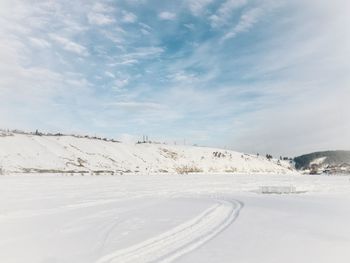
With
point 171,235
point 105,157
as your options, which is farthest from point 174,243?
point 105,157

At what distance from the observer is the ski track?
381 inches

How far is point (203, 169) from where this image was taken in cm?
14225

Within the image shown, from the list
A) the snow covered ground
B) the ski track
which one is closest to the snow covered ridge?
the snow covered ground

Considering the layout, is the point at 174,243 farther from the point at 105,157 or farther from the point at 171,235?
the point at 105,157

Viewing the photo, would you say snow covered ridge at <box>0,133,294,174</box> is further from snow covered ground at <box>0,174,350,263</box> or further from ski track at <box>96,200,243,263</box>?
ski track at <box>96,200,243,263</box>

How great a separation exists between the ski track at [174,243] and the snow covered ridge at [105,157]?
63.8m

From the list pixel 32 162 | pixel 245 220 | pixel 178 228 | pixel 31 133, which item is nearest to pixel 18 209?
pixel 178 228

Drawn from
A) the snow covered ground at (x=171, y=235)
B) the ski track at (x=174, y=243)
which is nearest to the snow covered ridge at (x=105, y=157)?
the snow covered ground at (x=171, y=235)

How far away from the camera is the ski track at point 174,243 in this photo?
9.68m

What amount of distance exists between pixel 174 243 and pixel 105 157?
107 m

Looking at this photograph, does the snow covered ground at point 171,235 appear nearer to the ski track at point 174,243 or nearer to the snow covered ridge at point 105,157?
the ski track at point 174,243

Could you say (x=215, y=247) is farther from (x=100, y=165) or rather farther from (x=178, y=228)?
(x=100, y=165)

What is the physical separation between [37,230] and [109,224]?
2.63 m

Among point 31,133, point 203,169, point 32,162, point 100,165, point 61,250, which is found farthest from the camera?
point 203,169
